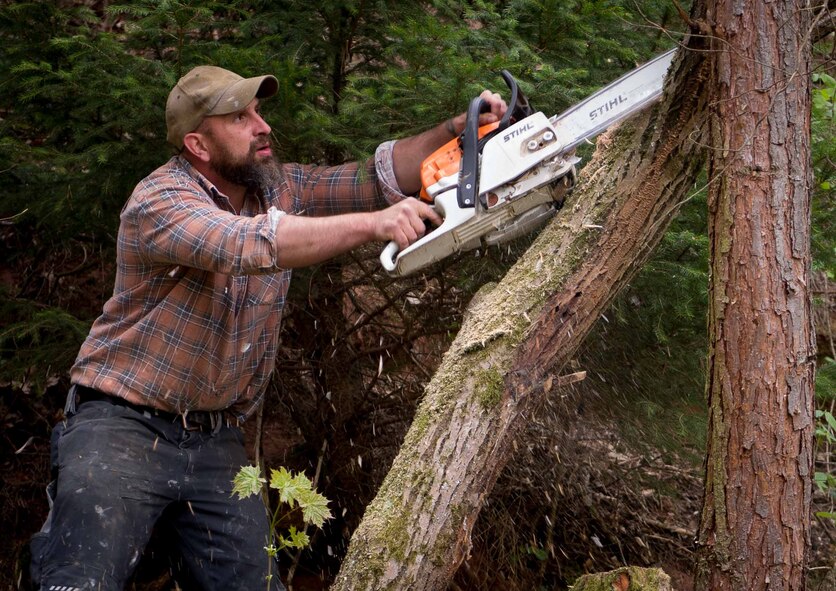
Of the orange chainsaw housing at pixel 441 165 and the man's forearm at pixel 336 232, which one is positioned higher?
the orange chainsaw housing at pixel 441 165

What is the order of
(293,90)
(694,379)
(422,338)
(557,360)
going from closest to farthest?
1. (557,360)
2. (293,90)
3. (694,379)
4. (422,338)

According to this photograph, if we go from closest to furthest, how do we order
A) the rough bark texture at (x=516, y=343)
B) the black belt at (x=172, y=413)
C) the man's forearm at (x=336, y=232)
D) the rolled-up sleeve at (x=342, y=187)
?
the rough bark texture at (x=516, y=343) < the man's forearm at (x=336, y=232) < the black belt at (x=172, y=413) < the rolled-up sleeve at (x=342, y=187)

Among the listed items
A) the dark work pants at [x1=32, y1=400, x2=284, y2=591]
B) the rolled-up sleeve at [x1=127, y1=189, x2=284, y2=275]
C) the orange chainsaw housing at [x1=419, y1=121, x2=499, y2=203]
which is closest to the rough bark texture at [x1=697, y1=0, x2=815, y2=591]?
the orange chainsaw housing at [x1=419, y1=121, x2=499, y2=203]

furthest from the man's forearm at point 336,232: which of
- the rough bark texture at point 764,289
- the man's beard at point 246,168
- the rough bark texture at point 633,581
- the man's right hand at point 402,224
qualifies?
the rough bark texture at point 633,581

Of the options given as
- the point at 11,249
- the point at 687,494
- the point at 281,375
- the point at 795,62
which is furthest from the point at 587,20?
the point at 11,249

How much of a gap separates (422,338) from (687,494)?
1.96 m

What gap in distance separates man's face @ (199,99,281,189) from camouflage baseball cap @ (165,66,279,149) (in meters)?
0.05

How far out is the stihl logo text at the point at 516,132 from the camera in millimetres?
2682

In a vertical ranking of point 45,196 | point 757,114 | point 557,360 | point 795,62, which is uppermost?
point 795,62

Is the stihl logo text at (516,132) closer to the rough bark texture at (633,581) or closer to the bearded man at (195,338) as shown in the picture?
the bearded man at (195,338)

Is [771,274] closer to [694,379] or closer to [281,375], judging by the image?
[694,379]

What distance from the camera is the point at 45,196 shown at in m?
3.80

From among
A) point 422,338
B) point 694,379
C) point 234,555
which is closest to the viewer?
point 234,555

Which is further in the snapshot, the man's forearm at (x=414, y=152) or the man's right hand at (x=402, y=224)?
the man's forearm at (x=414, y=152)
